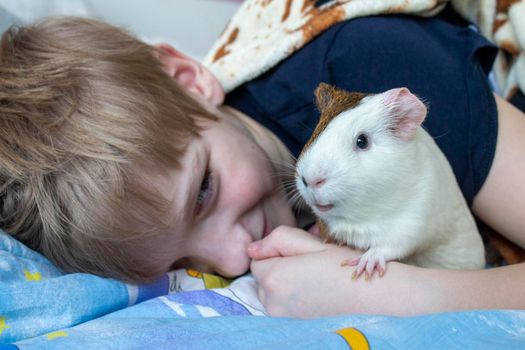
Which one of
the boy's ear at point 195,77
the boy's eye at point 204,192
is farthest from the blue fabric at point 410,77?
the boy's eye at point 204,192

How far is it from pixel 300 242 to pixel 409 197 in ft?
0.71

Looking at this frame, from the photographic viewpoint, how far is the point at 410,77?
35.8 inches

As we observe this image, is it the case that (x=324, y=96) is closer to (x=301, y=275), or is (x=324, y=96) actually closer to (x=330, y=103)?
(x=330, y=103)

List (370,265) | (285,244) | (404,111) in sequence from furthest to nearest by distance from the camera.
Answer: (285,244), (370,265), (404,111)

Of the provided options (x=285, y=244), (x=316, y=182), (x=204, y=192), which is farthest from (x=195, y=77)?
(x=316, y=182)

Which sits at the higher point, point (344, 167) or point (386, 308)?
point (344, 167)

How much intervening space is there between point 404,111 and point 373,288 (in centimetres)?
26

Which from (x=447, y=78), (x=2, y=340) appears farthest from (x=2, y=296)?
(x=447, y=78)

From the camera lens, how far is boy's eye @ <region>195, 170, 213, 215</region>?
916mm

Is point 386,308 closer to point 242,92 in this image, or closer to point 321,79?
point 321,79

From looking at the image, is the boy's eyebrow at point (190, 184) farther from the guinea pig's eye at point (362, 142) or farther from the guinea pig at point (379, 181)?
the guinea pig's eye at point (362, 142)

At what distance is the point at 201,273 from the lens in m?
0.98

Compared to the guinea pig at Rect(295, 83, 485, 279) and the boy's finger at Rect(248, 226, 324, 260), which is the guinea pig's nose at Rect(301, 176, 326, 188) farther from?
the boy's finger at Rect(248, 226, 324, 260)

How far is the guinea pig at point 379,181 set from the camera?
633mm
